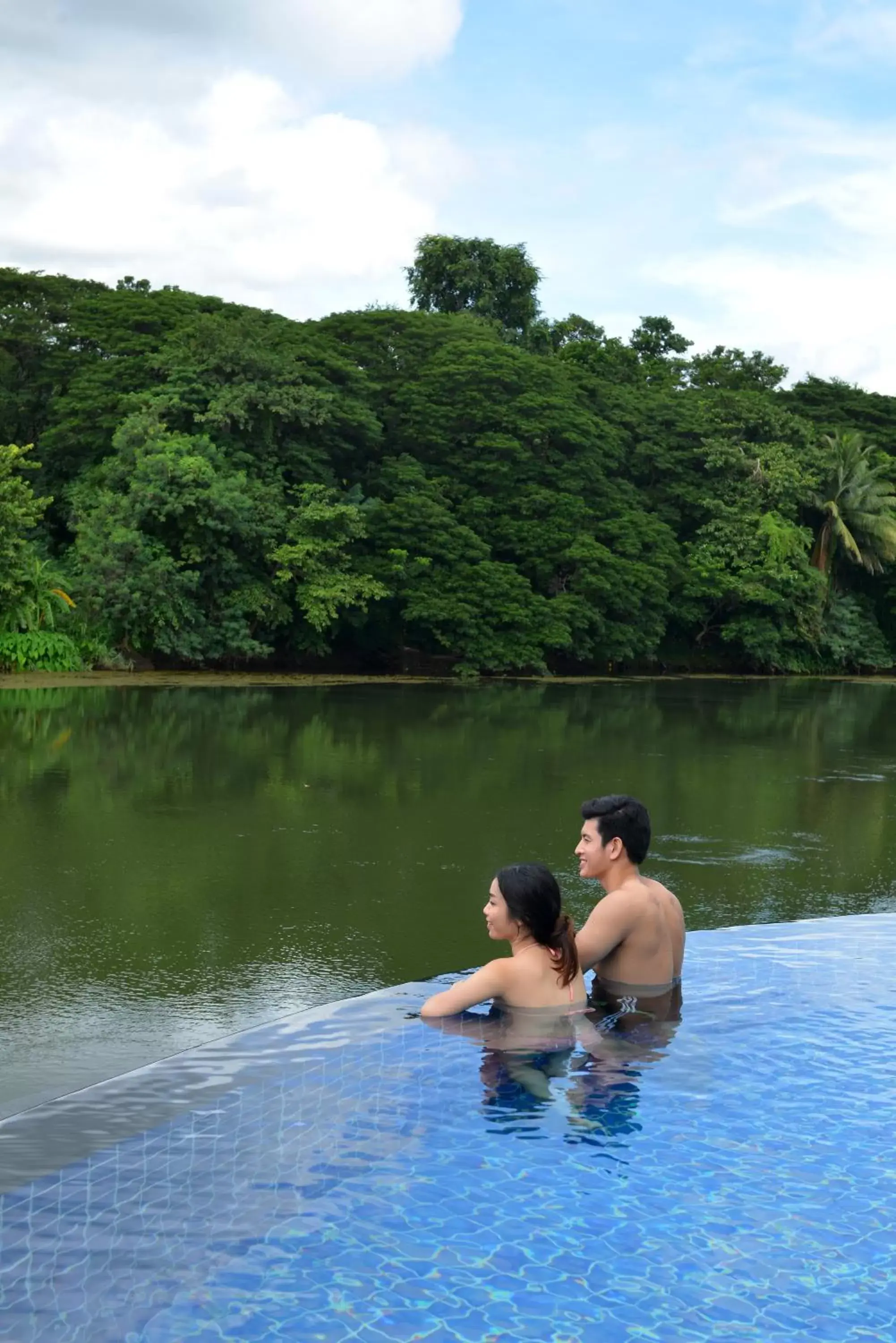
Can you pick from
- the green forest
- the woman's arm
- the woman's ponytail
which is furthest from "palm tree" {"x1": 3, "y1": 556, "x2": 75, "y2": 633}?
the woman's ponytail

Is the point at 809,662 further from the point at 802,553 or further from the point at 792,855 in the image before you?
the point at 792,855

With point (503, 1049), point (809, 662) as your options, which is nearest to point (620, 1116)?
point (503, 1049)

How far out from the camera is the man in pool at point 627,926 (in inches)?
215

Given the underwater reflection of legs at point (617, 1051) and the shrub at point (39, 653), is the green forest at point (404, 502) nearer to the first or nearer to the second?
the shrub at point (39, 653)

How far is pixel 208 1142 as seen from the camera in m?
4.43

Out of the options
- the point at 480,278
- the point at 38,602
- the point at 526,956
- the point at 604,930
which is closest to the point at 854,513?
the point at 480,278

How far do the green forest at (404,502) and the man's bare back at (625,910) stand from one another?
60.8ft

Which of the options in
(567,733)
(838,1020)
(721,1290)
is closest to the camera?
(721,1290)

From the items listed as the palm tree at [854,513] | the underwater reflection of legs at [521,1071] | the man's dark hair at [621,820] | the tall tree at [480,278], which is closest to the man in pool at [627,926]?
the man's dark hair at [621,820]

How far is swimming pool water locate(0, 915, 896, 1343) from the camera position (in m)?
3.65

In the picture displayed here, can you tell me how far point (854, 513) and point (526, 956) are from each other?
33.4 m

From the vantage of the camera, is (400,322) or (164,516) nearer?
(164,516)

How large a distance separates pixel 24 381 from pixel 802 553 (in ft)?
62.6

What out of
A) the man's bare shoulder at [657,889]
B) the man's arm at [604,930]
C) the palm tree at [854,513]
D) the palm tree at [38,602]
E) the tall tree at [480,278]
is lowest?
the man's arm at [604,930]
